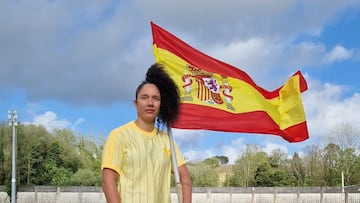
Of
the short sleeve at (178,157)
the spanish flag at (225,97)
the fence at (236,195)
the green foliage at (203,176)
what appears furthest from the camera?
the green foliage at (203,176)

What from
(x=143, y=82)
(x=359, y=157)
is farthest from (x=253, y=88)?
(x=359, y=157)

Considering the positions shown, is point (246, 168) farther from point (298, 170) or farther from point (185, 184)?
point (185, 184)

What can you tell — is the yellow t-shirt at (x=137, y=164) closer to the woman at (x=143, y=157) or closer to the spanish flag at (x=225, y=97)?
the woman at (x=143, y=157)

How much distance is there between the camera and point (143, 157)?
289 cm

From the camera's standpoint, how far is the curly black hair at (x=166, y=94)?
10.3 feet

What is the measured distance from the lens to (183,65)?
5.29m

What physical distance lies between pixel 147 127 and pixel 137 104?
0.41 feet

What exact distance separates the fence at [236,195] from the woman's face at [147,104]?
70.5ft

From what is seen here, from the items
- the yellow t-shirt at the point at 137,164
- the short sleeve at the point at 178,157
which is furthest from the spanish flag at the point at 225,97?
the yellow t-shirt at the point at 137,164

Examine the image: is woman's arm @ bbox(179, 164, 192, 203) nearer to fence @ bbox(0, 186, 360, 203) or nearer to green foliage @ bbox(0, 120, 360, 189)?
fence @ bbox(0, 186, 360, 203)

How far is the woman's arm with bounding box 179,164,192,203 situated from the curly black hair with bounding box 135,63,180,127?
0.25m

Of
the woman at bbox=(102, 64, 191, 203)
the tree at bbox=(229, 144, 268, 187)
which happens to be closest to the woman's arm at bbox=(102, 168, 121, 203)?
the woman at bbox=(102, 64, 191, 203)

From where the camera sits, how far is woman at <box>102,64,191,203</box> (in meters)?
2.86

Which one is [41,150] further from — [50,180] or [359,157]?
[359,157]
